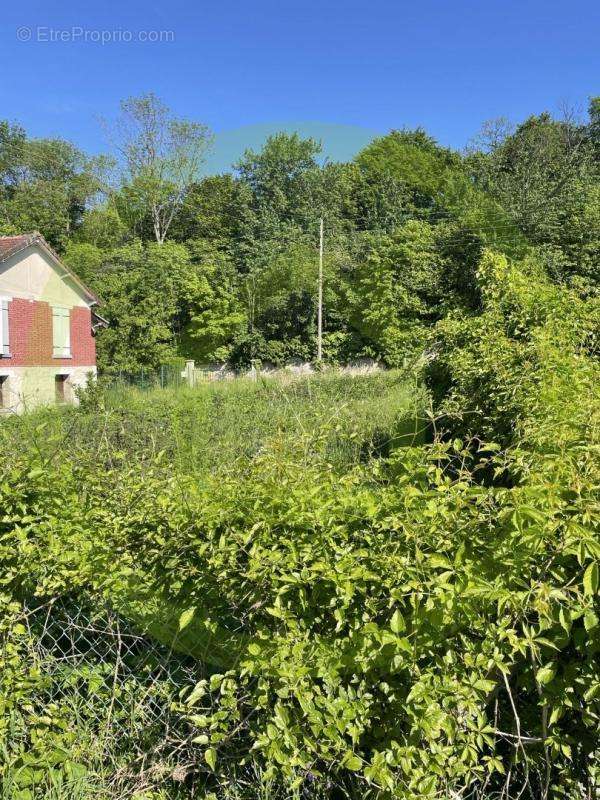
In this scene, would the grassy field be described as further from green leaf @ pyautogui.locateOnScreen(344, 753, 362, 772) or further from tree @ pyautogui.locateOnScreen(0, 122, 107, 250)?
tree @ pyautogui.locateOnScreen(0, 122, 107, 250)

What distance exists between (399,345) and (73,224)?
23.7m

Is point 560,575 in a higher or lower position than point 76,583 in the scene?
higher

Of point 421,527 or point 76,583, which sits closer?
point 421,527

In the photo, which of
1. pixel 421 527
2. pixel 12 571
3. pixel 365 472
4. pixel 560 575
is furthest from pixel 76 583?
pixel 560 575

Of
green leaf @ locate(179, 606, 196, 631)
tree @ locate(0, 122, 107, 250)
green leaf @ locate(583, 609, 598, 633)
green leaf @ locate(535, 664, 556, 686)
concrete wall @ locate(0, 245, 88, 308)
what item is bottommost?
green leaf @ locate(179, 606, 196, 631)

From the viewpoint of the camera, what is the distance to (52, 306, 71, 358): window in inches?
756

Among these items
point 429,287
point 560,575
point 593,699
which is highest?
point 429,287

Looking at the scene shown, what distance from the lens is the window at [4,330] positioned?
55.8 feet

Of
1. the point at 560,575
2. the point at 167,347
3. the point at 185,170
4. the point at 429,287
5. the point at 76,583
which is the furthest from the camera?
the point at 185,170

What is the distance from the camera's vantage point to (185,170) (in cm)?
3625

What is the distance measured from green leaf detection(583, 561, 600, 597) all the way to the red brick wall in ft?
61.2

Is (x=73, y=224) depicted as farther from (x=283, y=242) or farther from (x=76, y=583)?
(x=76, y=583)

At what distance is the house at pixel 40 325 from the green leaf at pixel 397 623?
16445 mm

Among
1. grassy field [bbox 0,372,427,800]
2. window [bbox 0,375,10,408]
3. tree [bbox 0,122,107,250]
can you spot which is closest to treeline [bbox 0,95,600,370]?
tree [bbox 0,122,107,250]
